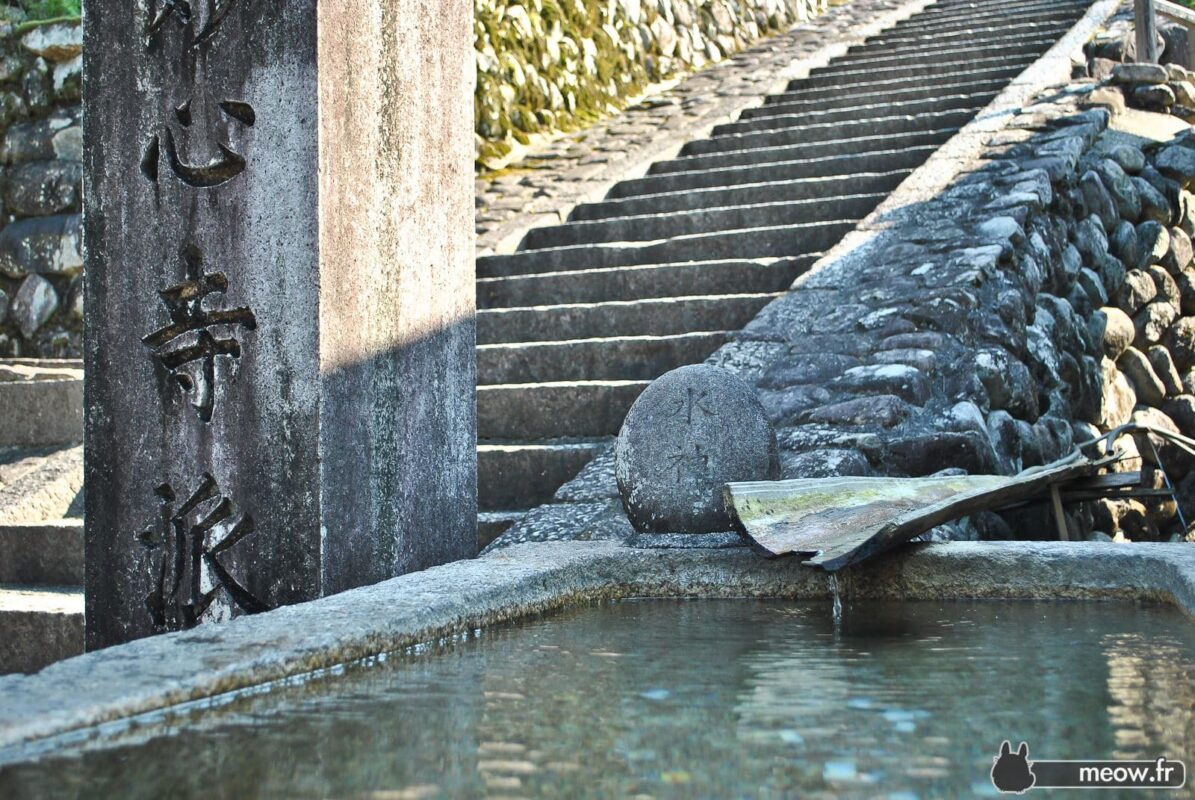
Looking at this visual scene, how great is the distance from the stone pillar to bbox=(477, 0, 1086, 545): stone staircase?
1.46 metres

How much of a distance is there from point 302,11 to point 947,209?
3865 mm

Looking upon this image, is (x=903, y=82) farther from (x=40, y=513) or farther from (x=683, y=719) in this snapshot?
(x=683, y=719)

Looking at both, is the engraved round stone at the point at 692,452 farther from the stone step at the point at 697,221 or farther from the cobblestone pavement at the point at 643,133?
the cobblestone pavement at the point at 643,133

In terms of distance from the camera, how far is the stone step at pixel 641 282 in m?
6.74

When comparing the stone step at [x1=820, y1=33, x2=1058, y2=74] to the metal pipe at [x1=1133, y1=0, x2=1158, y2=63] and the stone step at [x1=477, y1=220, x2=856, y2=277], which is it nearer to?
the metal pipe at [x1=1133, y1=0, x2=1158, y2=63]

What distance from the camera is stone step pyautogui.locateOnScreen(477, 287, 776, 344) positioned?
250 inches

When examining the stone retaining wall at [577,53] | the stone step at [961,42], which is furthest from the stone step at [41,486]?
the stone step at [961,42]

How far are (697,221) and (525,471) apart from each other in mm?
2736

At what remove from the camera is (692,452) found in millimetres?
4039

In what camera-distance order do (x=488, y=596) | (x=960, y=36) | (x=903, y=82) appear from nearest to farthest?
1. (x=488, y=596)
2. (x=903, y=82)
3. (x=960, y=36)

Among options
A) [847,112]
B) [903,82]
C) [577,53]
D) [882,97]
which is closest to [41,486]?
[847,112]

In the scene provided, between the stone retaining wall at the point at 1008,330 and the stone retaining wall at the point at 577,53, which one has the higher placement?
the stone retaining wall at the point at 577,53

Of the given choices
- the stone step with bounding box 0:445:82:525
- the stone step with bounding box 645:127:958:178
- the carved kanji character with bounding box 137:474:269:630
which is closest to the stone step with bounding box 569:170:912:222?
the stone step with bounding box 645:127:958:178

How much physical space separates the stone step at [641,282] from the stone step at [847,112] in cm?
250
